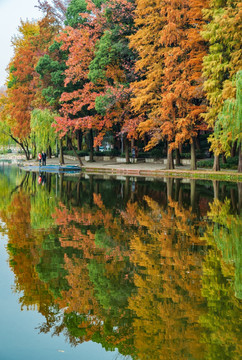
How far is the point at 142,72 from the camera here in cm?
4372

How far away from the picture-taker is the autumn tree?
31.7 m

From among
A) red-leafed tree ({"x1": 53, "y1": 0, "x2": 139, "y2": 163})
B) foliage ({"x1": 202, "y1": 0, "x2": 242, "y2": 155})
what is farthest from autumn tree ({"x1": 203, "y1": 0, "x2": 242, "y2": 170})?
red-leafed tree ({"x1": 53, "y1": 0, "x2": 139, "y2": 163})

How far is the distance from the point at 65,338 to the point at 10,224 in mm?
8886

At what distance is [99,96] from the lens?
146 feet

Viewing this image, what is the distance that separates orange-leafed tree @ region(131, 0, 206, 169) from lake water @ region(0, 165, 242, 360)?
2213 cm

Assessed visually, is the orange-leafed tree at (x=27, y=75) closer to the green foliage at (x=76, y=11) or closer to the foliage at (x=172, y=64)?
the green foliage at (x=76, y=11)

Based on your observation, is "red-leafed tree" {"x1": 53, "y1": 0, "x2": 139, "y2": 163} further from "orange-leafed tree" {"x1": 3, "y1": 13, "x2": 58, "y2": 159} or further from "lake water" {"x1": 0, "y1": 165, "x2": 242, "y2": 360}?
"lake water" {"x1": 0, "y1": 165, "x2": 242, "y2": 360}

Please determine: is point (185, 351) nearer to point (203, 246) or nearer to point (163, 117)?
point (203, 246)

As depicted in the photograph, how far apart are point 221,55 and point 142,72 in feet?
38.9

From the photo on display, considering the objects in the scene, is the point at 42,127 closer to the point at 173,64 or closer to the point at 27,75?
the point at 27,75

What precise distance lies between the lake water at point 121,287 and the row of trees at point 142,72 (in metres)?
18.3

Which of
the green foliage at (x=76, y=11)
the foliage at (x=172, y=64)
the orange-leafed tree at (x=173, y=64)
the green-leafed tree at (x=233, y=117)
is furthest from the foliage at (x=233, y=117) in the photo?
the green foliage at (x=76, y=11)

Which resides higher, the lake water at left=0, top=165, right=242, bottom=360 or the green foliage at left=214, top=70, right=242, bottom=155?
the green foliage at left=214, top=70, right=242, bottom=155

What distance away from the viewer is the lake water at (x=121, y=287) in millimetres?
5691
